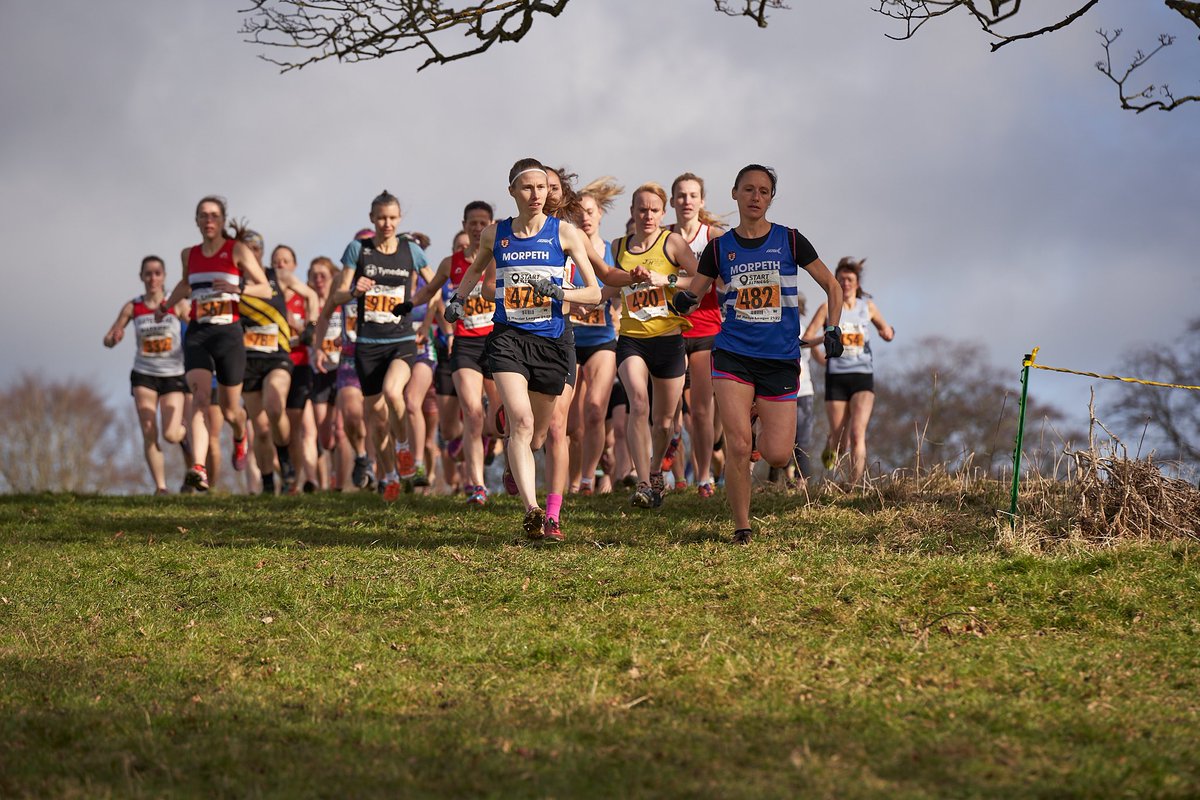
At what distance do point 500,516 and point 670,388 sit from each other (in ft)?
5.65

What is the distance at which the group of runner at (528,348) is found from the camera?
28.0ft

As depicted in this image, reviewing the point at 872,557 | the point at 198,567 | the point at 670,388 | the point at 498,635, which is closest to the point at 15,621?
the point at 198,567

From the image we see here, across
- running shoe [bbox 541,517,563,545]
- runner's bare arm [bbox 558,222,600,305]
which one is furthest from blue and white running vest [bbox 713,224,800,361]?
running shoe [bbox 541,517,563,545]

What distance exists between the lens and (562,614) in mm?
6629

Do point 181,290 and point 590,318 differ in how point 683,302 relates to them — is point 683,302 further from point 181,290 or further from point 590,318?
point 181,290

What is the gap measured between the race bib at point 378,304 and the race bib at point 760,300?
4585 mm

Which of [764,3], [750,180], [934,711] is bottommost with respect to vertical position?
[934,711]

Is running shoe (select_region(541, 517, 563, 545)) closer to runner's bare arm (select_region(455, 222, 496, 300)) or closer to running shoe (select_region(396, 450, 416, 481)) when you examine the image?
runner's bare arm (select_region(455, 222, 496, 300))

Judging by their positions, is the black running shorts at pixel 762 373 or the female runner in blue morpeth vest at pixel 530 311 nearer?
the black running shorts at pixel 762 373

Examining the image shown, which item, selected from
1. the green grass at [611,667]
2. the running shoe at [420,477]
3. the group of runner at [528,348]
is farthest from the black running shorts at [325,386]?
the green grass at [611,667]

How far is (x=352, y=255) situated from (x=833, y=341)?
5369 mm

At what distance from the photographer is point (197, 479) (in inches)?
522

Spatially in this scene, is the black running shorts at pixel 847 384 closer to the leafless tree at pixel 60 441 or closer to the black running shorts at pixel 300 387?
the black running shorts at pixel 300 387

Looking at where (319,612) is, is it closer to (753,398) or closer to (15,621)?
(15,621)
